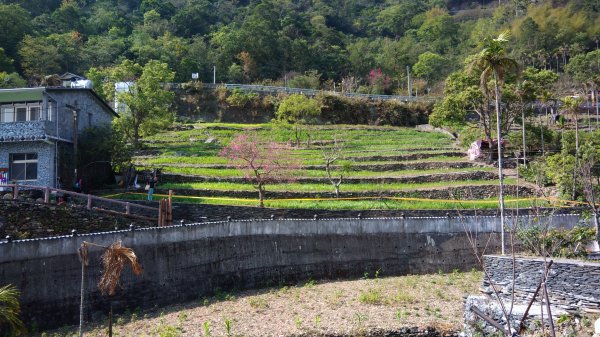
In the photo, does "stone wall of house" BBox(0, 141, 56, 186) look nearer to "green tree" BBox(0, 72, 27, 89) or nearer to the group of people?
the group of people

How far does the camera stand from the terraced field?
33.5 metres

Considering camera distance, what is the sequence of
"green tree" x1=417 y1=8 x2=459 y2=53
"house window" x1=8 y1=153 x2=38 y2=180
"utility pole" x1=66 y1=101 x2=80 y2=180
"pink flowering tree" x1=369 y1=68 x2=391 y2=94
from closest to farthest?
"house window" x1=8 y1=153 x2=38 y2=180 < "utility pole" x1=66 y1=101 x2=80 y2=180 < "pink flowering tree" x1=369 y1=68 x2=391 y2=94 < "green tree" x1=417 y1=8 x2=459 y2=53

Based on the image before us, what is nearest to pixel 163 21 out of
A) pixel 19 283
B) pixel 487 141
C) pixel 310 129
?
pixel 310 129

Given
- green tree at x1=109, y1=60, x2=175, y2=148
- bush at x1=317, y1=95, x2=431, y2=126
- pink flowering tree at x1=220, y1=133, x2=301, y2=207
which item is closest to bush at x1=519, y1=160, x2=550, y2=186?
pink flowering tree at x1=220, y1=133, x2=301, y2=207

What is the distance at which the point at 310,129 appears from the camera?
52500 millimetres

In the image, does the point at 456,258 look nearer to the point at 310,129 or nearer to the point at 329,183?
the point at 329,183

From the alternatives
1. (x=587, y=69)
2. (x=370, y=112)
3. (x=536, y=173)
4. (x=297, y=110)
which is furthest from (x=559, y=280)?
(x=587, y=69)

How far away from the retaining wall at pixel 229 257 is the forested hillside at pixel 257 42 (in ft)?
124

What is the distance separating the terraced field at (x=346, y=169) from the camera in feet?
110

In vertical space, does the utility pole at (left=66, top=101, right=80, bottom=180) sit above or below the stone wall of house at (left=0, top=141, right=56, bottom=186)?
above

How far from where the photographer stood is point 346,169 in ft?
126

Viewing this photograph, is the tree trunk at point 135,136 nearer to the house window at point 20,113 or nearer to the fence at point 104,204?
the house window at point 20,113

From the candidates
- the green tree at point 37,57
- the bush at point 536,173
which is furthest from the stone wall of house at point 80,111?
the green tree at point 37,57

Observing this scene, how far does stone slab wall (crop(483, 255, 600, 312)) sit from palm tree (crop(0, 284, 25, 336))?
46.6 ft
